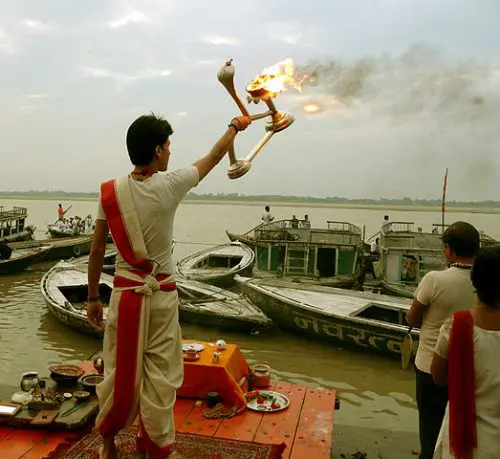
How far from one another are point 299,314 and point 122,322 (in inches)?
335

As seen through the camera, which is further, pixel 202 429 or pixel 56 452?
pixel 202 429

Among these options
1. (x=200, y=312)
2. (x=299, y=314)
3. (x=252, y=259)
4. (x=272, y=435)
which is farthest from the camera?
(x=252, y=259)

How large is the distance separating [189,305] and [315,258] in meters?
4.94

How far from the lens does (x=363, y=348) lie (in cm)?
1026

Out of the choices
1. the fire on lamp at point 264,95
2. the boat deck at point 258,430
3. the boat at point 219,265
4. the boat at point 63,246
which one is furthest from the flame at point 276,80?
the boat at point 63,246

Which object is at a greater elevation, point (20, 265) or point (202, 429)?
point (202, 429)

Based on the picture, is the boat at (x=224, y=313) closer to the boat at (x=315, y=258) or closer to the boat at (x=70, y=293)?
the boat at (x=70, y=293)

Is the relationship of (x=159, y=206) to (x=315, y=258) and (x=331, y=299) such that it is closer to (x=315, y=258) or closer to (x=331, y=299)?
(x=331, y=299)

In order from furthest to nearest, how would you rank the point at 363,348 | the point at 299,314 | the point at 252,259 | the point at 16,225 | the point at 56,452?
the point at 16,225 → the point at 252,259 → the point at 299,314 → the point at 363,348 → the point at 56,452

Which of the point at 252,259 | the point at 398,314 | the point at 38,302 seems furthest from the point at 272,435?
the point at 252,259

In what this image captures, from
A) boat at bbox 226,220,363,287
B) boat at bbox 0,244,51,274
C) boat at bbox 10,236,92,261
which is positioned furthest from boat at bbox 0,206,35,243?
boat at bbox 226,220,363,287

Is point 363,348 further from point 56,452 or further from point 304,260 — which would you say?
point 56,452

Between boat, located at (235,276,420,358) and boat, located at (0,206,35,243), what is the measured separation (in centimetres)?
1691

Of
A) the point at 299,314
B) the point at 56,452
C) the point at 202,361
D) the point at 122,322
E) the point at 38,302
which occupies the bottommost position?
the point at 38,302
